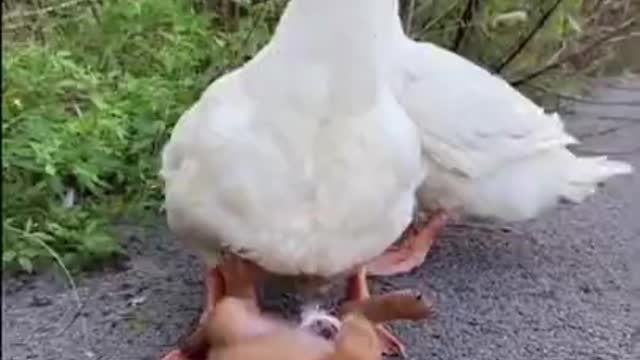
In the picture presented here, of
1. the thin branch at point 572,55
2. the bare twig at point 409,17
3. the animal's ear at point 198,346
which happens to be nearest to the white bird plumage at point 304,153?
the animal's ear at point 198,346

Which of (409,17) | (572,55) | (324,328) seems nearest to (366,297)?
(324,328)

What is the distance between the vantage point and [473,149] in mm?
1906

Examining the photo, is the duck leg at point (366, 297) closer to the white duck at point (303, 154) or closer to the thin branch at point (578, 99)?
the white duck at point (303, 154)

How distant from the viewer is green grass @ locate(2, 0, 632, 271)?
1.94 m

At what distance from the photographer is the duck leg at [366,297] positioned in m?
1.53

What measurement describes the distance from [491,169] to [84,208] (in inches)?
26.7

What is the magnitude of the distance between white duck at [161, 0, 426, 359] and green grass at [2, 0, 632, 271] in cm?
27

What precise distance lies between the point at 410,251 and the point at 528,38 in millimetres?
903

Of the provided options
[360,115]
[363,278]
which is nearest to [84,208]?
[363,278]

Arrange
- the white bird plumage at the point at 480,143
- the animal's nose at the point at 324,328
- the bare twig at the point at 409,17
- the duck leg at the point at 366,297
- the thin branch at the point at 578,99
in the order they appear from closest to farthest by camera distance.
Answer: the animal's nose at the point at 324,328 < the duck leg at the point at 366,297 < the white bird plumage at the point at 480,143 < the bare twig at the point at 409,17 < the thin branch at the point at 578,99

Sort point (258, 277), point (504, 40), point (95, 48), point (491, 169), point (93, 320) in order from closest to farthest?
point (258, 277)
point (93, 320)
point (491, 169)
point (95, 48)
point (504, 40)

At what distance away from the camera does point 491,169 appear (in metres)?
1.96

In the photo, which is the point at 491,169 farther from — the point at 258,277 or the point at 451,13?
the point at 451,13

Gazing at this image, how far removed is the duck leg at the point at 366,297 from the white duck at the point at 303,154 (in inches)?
4.1
